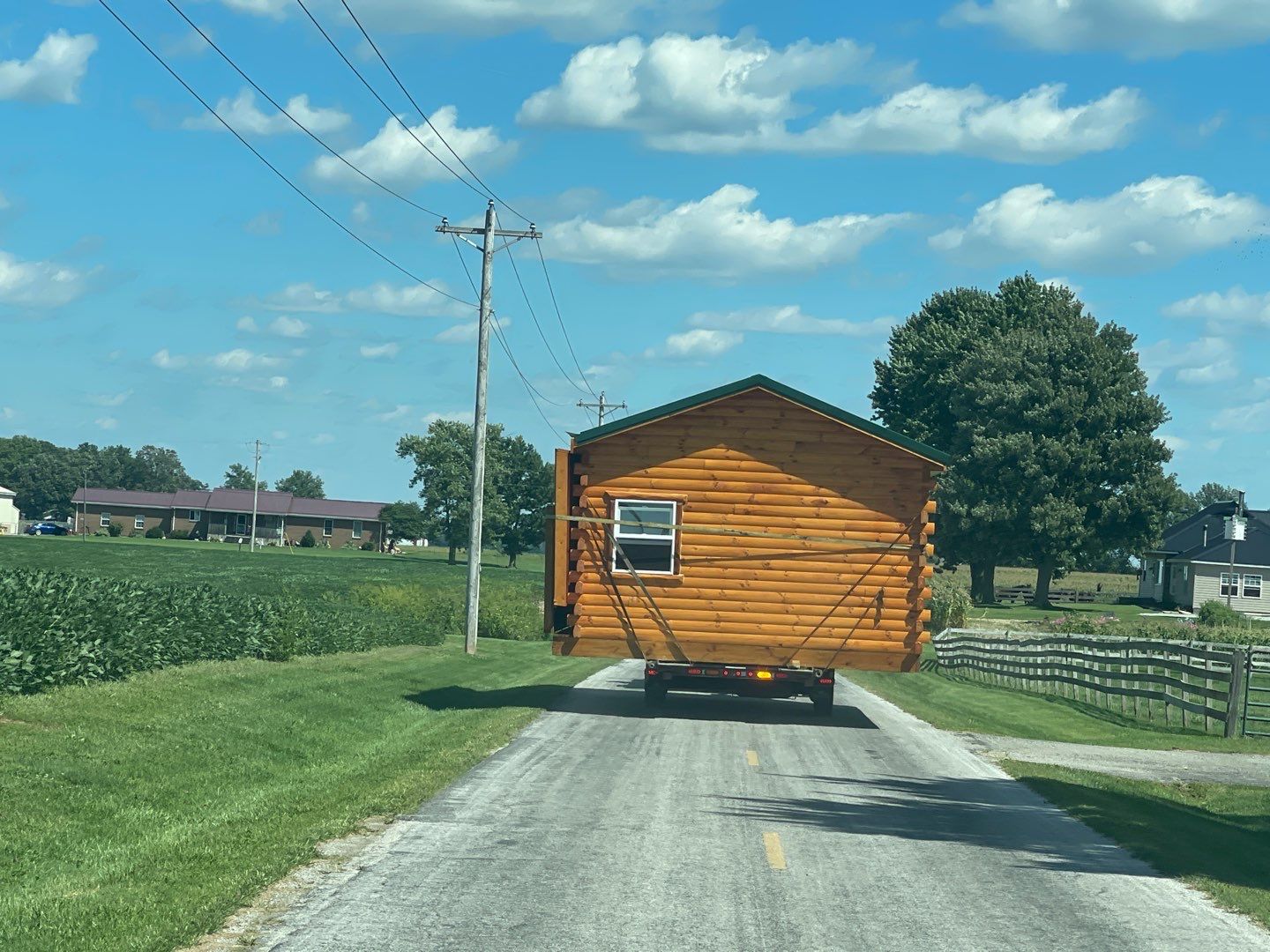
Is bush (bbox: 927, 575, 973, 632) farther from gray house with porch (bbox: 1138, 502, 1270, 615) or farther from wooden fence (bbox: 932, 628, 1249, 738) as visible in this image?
gray house with porch (bbox: 1138, 502, 1270, 615)

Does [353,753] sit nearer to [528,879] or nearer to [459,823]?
[459,823]

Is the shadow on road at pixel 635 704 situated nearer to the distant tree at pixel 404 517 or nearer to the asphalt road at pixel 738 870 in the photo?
the asphalt road at pixel 738 870

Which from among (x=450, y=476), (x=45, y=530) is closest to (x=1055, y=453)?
(x=450, y=476)

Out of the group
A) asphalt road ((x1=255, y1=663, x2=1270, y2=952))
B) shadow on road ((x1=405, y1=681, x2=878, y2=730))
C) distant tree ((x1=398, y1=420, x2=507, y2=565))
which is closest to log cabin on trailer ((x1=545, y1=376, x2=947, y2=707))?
shadow on road ((x1=405, y1=681, x2=878, y2=730))

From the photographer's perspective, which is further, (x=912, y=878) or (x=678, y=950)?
(x=912, y=878)

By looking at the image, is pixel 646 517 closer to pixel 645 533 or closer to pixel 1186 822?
pixel 645 533

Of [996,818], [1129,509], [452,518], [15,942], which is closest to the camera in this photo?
[15,942]

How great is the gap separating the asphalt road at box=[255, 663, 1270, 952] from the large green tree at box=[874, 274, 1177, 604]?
54142 mm

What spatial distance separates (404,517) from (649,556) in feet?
478

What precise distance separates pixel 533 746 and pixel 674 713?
6.16m

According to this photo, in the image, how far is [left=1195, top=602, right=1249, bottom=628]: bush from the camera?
6200 centimetres

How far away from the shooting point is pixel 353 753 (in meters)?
17.5

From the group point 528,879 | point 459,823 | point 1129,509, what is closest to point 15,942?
point 528,879

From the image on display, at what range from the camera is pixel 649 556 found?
23.5 metres
